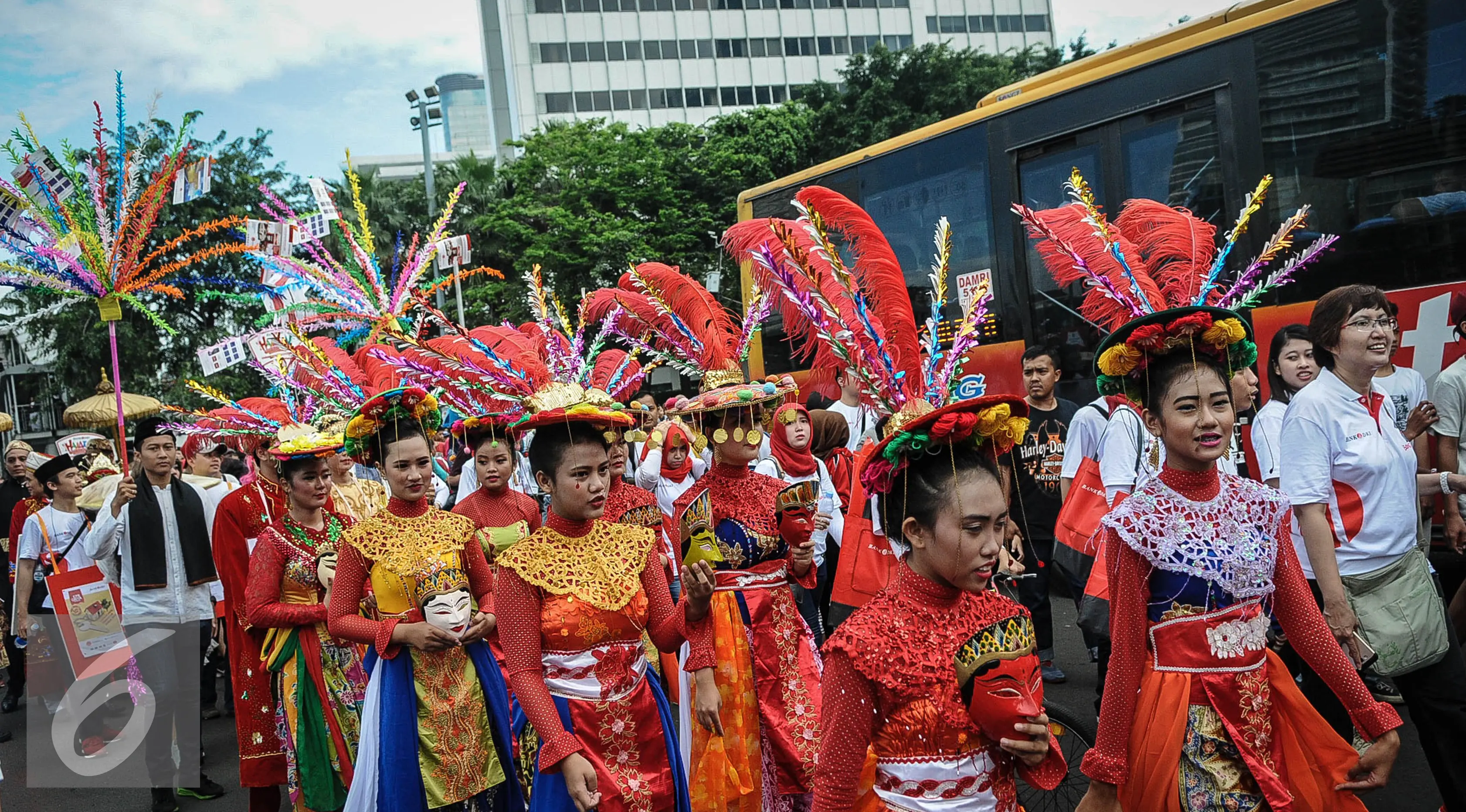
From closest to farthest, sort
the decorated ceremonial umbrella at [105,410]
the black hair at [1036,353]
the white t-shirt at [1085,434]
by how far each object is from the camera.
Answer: the white t-shirt at [1085,434] < the black hair at [1036,353] < the decorated ceremonial umbrella at [105,410]

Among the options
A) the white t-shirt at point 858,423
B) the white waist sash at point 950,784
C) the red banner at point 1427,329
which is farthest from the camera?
the white t-shirt at point 858,423

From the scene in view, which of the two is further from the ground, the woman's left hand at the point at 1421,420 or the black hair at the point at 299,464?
the black hair at the point at 299,464

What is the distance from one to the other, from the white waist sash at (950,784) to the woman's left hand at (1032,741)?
4.7 inches

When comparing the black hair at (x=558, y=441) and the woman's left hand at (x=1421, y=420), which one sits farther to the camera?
the woman's left hand at (x=1421, y=420)

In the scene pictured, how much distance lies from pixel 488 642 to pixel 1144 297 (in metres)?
3.01

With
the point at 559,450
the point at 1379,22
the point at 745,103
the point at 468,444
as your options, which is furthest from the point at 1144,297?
the point at 745,103

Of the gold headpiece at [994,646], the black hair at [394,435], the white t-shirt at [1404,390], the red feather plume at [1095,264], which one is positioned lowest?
the gold headpiece at [994,646]

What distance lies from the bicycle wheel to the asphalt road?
Answer: 1293mm

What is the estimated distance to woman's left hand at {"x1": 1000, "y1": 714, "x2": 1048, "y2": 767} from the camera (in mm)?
2344

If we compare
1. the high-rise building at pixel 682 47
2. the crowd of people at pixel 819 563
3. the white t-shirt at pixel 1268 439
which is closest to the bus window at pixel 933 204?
the crowd of people at pixel 819 563

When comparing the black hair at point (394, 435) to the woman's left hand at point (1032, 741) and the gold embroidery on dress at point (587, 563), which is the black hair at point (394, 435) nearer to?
the gold embroidery on dress at point (587, 563)

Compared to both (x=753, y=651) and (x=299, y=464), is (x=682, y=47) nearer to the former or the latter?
(x=299, y=464)

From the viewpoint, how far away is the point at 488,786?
161 inches

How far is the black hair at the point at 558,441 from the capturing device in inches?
140
